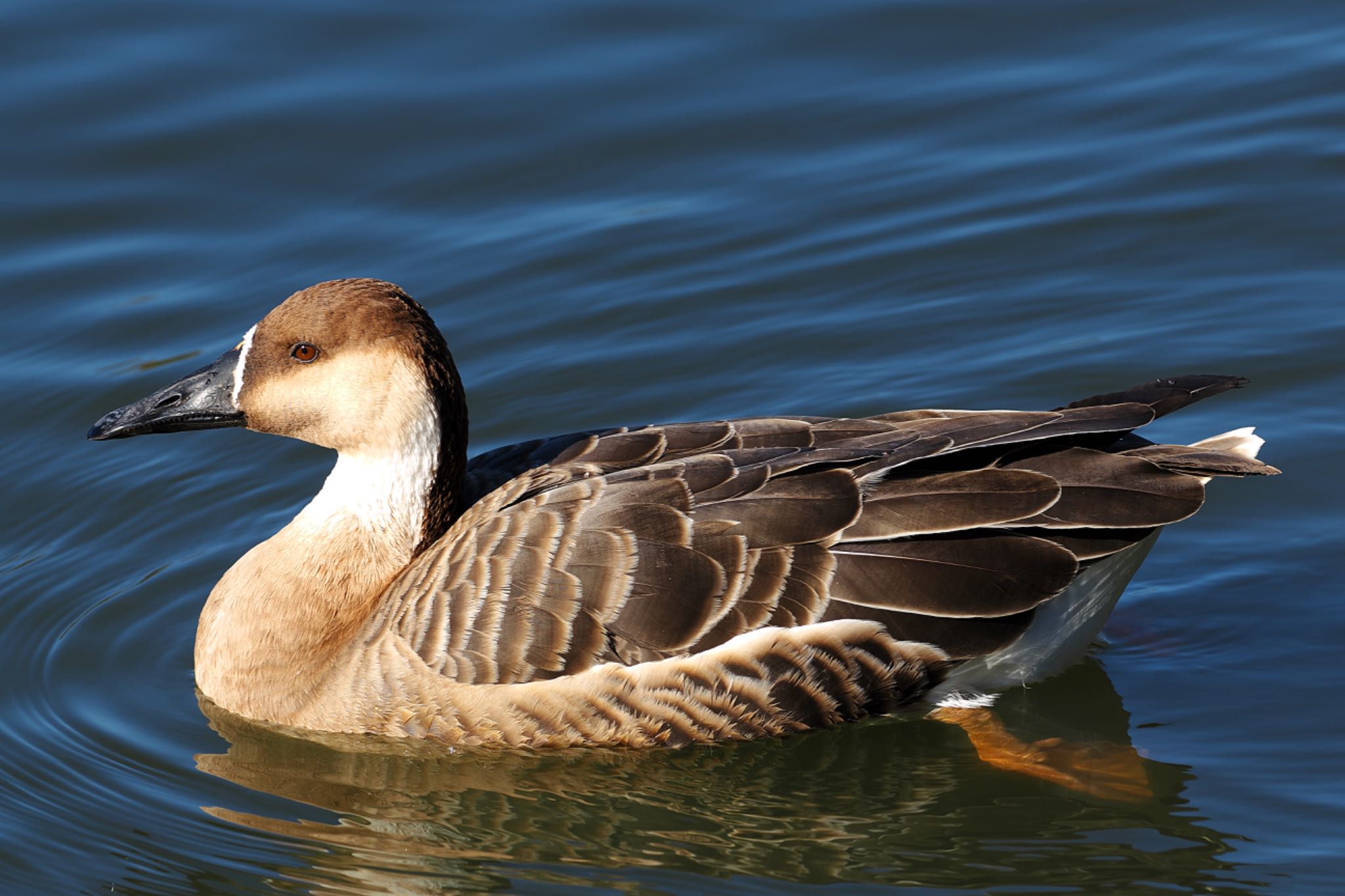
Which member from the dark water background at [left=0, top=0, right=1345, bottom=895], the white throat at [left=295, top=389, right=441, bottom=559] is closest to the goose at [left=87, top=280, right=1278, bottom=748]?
the white throat at [left=295, top=389, right=441, bottom=559]

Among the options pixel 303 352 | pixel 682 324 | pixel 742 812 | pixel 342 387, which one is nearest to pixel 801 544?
pixel 742 812

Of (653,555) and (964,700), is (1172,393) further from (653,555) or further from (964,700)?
(653,555)

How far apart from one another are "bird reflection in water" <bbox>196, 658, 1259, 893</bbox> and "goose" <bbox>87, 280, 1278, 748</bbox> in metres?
0.20

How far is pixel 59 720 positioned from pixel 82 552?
160 centimetres

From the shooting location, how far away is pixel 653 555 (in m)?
7.23

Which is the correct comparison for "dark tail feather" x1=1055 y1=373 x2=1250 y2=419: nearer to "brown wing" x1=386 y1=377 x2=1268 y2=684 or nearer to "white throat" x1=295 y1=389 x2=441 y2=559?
"brown wing" x1=386 y1=377 x2=1268 y2=684

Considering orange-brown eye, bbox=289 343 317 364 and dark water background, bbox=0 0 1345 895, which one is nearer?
dark water background, bbox=0 0 1345 895

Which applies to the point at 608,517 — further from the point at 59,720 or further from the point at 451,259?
the point at 451,259

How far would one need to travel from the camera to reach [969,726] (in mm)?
7906

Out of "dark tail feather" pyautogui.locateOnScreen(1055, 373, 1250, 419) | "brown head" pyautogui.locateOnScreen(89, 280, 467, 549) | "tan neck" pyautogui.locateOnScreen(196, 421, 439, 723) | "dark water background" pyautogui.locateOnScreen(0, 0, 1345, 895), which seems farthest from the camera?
"tan neck" pyautogui.locateOnScreen(196, 421, 439, 723)

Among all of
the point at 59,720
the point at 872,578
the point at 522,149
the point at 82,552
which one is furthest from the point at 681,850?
the point at 522,149

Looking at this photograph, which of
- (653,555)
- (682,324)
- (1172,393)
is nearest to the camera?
A: (653,555)

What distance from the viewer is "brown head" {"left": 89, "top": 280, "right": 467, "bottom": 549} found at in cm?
775

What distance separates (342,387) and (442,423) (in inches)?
18.9
